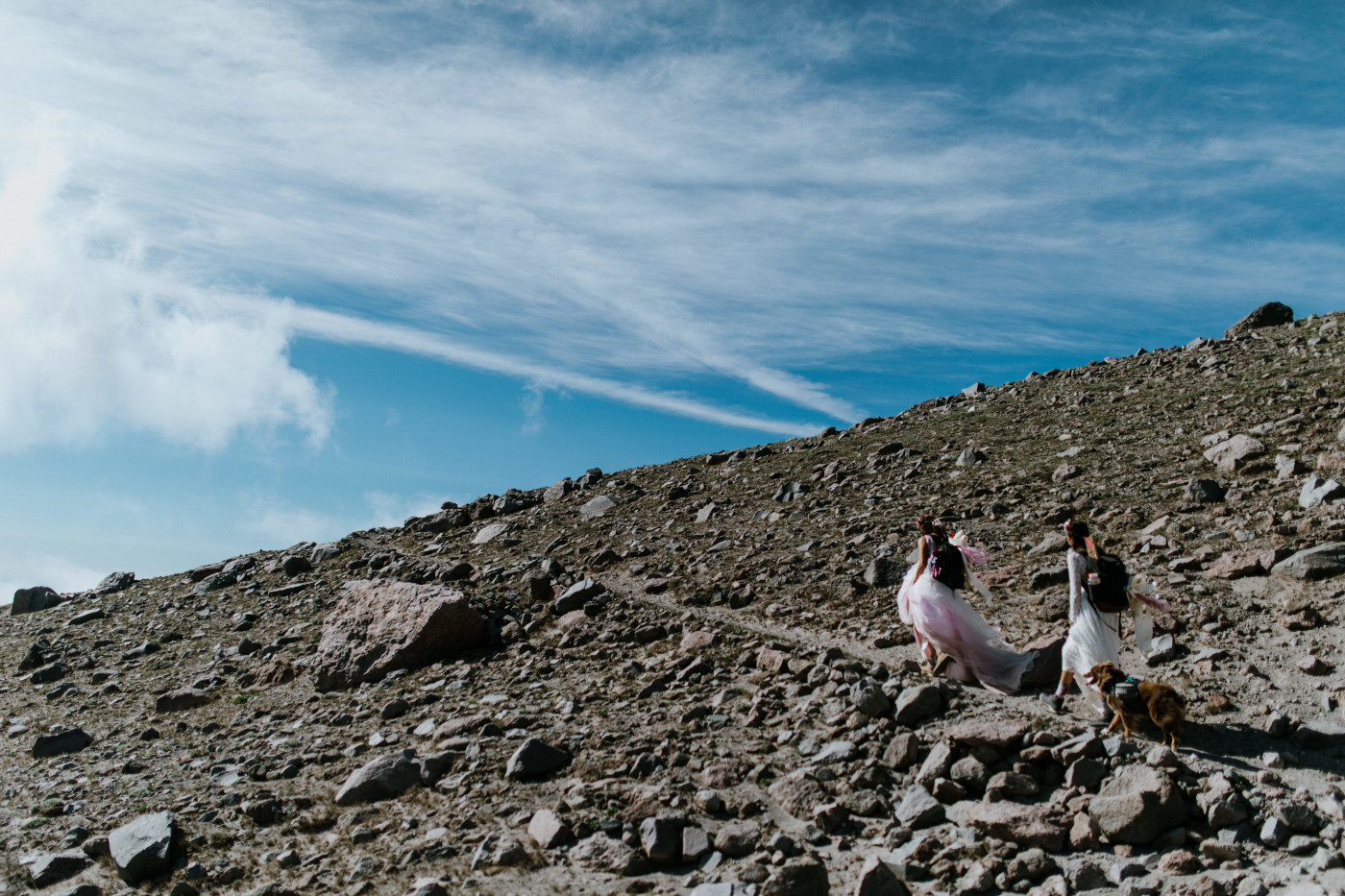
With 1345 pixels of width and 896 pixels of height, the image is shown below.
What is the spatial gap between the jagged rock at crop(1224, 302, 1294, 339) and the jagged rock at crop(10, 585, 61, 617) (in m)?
50.5

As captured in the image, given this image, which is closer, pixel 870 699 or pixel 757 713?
pixel 870 699

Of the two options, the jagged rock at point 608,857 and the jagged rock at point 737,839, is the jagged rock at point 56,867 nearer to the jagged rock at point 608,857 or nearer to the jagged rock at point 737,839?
the jagged rock at point 608,857

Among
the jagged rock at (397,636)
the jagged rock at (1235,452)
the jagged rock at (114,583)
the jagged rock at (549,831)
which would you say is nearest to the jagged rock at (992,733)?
the jagged rock at (549,831)

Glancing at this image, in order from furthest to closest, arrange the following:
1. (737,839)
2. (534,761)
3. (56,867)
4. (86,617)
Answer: (86,617) < (534,761) < (56,867) < (737,839)

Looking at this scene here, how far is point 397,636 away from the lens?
53.0ft

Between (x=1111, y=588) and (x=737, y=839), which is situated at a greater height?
(x=1111, y=588)

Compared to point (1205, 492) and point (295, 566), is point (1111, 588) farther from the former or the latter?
point (295, 566)

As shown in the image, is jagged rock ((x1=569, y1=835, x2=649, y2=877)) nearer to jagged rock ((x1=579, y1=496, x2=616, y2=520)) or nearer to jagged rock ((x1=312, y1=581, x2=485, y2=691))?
jagged rock ((x1=312, y1=581, x2=485, y2=691))

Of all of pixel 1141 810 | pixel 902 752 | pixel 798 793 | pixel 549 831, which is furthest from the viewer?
pixel 902 752

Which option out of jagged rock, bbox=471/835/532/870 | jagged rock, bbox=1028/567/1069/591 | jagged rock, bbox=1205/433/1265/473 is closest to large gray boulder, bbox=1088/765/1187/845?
jagged rock, bbox=471/835/532/870

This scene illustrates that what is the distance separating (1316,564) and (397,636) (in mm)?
15603

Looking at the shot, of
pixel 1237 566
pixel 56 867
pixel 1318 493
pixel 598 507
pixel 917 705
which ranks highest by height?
pixel 598 507

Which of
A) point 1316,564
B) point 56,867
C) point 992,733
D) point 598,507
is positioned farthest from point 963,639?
point 598,507

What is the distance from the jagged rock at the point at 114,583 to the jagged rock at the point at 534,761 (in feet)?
97.9
